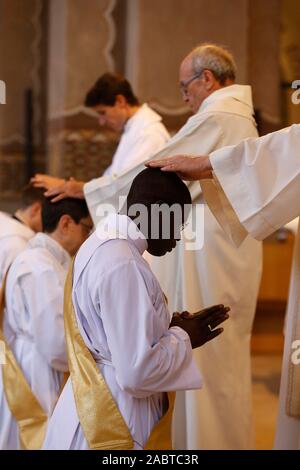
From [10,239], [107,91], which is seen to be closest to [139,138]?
[107,91]

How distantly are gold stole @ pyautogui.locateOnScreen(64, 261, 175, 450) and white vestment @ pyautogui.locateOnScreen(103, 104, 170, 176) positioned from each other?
9.12 feet

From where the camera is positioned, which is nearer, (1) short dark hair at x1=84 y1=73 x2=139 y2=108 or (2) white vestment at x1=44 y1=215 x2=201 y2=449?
(2) white vestment at x1=44 y1=215 x2=201 y2=449

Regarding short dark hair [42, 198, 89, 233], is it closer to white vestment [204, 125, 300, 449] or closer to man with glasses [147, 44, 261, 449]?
man with glasses [147, 44, 261, 449]

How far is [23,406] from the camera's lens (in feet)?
14.1

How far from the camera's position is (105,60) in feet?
28.9

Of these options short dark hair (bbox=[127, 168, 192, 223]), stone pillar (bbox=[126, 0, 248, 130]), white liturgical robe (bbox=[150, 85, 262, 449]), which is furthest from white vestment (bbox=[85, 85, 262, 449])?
stone pillar (bbox=[126, 0, 248, 130])

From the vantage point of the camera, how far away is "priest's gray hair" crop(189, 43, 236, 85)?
15.4 feet

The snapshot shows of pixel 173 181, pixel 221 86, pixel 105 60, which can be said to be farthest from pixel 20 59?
pixel 173 181

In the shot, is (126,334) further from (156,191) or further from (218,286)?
(218,286)

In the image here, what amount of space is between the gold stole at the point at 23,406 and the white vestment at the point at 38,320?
0.04 m

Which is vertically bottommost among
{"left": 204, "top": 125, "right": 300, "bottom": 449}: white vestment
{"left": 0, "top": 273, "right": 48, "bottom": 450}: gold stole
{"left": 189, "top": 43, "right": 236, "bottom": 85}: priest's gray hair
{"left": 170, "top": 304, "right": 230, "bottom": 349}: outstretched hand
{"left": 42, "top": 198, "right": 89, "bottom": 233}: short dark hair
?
{"left": 0, "top": 273, "right": 48, "bottom": 450}: gold stole

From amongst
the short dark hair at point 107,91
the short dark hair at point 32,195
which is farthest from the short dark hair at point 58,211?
the short dark hair at point 107,91

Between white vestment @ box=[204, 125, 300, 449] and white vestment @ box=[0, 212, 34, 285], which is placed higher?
white vestment @ box=[204, 125, 300, 449]

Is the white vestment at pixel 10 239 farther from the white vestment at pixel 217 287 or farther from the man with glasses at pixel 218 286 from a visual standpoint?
the man with glasses at pixel 218 286
